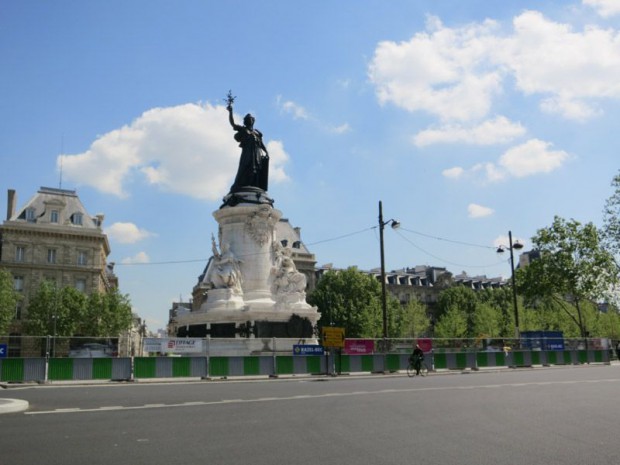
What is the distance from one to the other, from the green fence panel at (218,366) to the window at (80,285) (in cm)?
5042

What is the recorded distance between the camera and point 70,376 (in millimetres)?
23859

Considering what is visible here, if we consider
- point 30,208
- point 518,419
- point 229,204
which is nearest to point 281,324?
point 229,204

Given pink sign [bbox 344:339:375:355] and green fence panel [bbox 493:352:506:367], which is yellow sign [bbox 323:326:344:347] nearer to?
pink sign [bbox 344:339:375:355]

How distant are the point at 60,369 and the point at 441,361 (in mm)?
19784

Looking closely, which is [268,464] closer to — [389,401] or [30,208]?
[389,401]

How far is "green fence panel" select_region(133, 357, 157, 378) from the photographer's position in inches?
998

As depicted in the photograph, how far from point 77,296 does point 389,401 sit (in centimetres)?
5638

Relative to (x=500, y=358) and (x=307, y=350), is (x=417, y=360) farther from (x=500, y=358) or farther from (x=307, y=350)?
(x=500, y=358)

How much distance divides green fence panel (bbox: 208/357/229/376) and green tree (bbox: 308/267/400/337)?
48.5 meters

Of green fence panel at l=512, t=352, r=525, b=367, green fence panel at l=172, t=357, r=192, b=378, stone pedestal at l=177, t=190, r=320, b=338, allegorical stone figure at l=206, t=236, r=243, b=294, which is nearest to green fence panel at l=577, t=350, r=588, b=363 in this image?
green fence panel at l=512, t=352, r=525, b=367

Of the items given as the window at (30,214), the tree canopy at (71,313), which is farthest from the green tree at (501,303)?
the window at (30,214)

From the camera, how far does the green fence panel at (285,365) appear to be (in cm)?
2812

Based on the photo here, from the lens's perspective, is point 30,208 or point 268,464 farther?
point 30,208

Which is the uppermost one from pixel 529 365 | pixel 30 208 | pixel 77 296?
pixel 30 208
